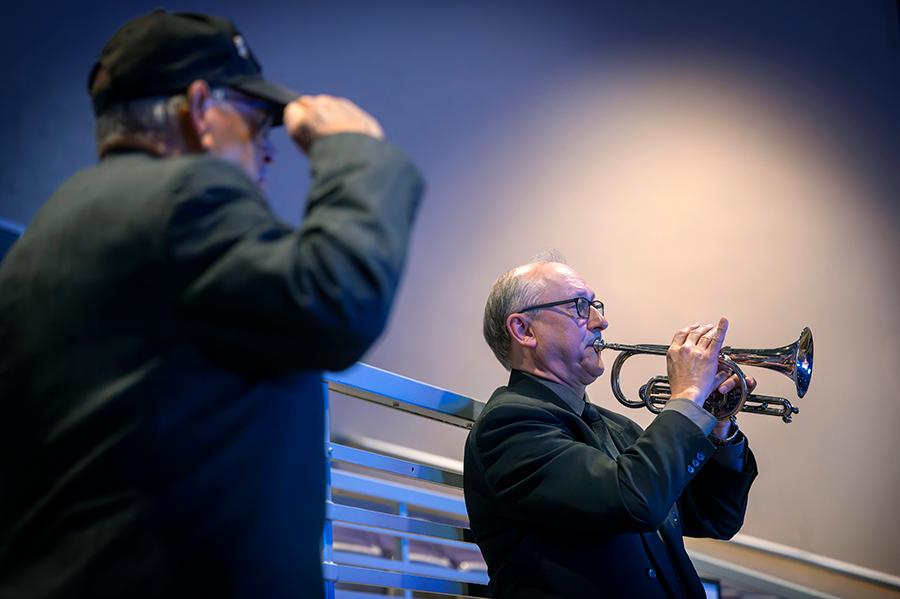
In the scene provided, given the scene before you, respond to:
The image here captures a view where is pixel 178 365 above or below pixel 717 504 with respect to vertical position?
above

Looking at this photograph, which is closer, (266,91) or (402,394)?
(266,91)

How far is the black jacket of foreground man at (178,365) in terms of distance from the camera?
82cm

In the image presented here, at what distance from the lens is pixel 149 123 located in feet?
3.26

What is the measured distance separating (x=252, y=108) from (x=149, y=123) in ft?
0.46

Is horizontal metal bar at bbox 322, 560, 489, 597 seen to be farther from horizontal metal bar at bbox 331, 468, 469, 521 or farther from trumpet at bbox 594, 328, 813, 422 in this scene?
trumpet at bbox 594, 328, 813, 422

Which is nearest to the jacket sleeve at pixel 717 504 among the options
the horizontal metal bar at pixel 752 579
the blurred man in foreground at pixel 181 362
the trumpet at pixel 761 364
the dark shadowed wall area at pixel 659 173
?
the trumpet at pixel 761 364

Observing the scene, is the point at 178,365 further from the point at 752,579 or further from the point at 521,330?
the point at 752,579

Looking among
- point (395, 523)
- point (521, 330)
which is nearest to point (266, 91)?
point (395, 523)

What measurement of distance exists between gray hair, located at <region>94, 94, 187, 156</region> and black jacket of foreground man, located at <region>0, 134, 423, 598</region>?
9 cm

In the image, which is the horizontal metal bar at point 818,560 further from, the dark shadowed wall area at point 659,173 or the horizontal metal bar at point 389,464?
the horizontal metal bar at point 389,464

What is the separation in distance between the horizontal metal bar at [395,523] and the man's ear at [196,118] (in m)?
0.91

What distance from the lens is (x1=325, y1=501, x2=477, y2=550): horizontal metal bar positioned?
5.74 feet

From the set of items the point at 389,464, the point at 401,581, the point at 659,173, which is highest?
the point at 659,173

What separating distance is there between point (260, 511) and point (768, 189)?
9.36ft
